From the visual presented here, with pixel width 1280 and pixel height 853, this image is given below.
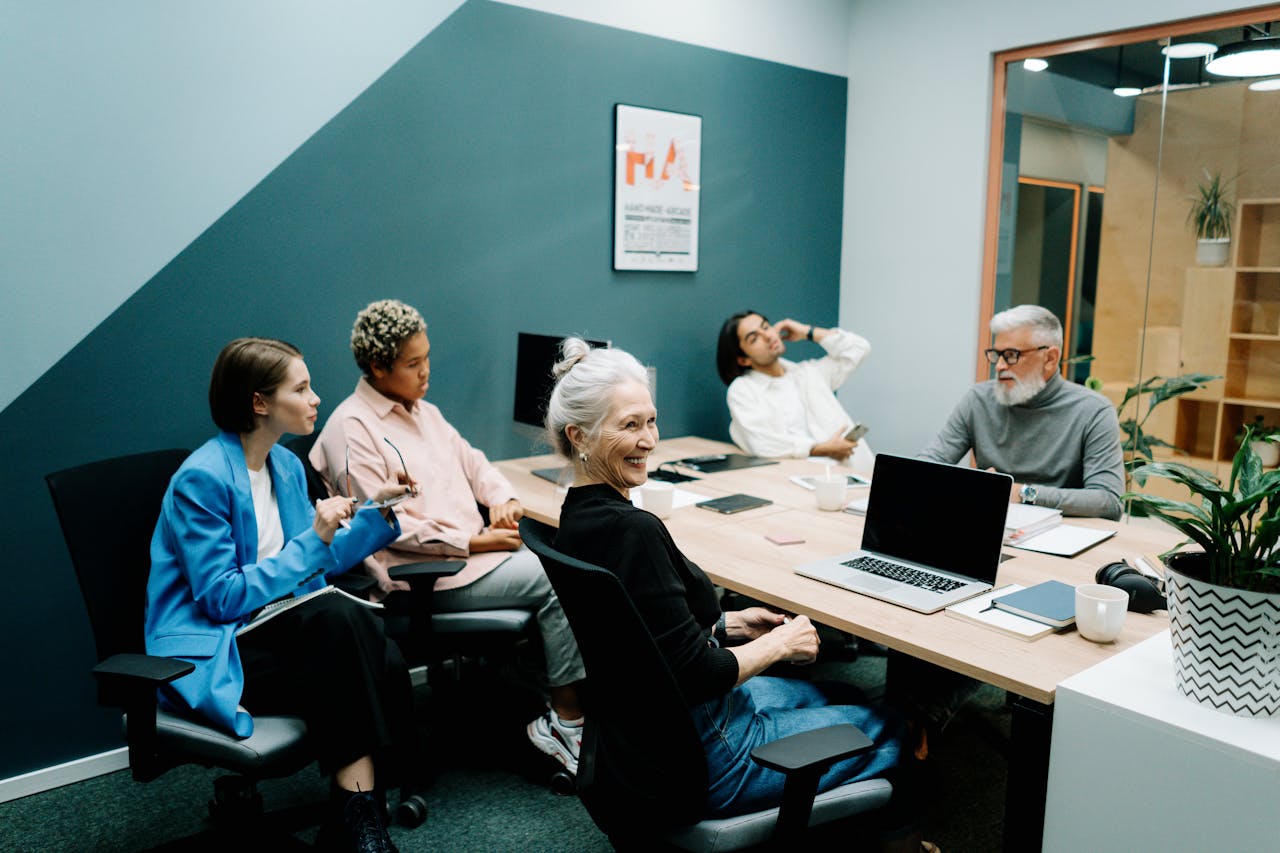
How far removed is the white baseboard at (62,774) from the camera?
104 inches

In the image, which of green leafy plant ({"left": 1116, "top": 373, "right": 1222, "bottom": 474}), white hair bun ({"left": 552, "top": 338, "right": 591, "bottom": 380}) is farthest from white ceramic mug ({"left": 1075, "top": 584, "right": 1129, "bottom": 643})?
green leafy plant ({"left": 1116, "top": 373, "right": 1222, "bottom": 474})

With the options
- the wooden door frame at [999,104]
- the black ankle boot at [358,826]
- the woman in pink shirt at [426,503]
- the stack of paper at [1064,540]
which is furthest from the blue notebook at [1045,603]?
the wooden door frame at [999,104]

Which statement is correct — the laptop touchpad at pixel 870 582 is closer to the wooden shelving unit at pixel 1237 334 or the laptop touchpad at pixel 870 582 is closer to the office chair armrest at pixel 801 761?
the office chair armrest at pixel 801 761

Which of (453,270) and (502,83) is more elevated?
(502,83)

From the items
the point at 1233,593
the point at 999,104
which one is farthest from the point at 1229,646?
the point at 999,104

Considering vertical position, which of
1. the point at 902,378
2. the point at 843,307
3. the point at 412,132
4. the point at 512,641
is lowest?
the point at 512,641

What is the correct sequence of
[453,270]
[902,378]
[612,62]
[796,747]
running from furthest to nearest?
[902,378] → [612,62] → [453,270] → [796,747]

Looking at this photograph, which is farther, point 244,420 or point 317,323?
point 317,323

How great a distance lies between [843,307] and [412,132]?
2567 mm

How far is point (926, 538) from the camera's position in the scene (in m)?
2.19

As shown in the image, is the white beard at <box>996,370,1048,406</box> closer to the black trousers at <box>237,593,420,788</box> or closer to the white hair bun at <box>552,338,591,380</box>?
the white hair bun at <box>552,338,591,380</box>

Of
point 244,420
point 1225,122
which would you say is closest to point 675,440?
point 244,420

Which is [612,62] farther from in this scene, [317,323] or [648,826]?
[648,826]

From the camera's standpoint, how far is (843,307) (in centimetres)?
489
